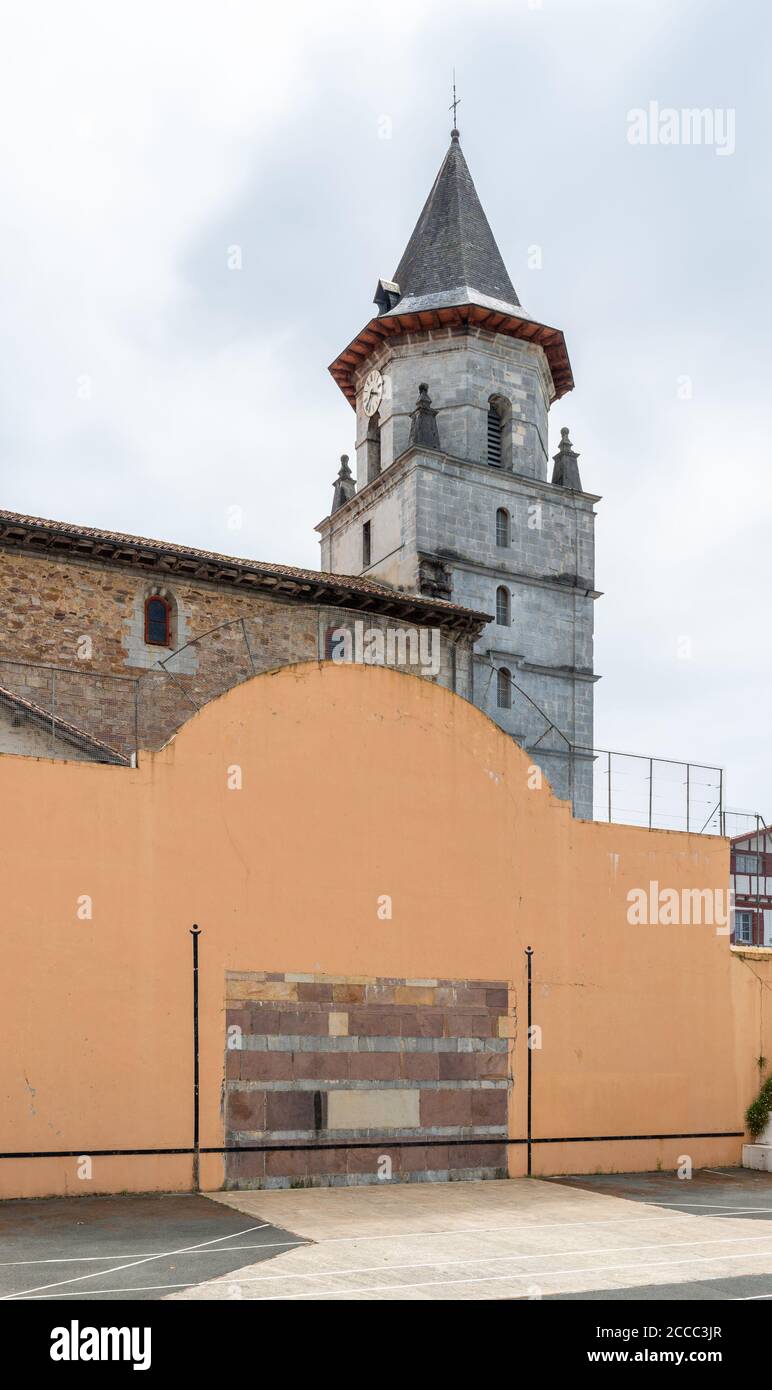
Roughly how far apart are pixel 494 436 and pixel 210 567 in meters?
16.0

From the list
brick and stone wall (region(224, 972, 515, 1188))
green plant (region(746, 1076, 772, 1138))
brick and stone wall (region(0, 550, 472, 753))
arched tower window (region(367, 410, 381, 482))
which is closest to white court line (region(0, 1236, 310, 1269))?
brick and stone wall (region(224, 972, 515, 1188))

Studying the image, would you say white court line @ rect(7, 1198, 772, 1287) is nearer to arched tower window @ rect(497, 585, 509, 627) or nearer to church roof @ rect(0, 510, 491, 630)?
church roof @ rect(0, 510, 491, 630)

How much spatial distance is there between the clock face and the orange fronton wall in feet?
82.7

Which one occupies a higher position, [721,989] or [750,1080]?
[721,989]

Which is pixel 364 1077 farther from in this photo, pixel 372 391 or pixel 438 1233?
pixel 372 391

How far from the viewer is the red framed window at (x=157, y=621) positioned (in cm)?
2805

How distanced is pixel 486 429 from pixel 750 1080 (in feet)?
82.4

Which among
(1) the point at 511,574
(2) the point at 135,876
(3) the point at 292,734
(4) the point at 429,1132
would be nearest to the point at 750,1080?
(4) the point at 429,1132

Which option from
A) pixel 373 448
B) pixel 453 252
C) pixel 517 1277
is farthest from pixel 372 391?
pixel 517 1277

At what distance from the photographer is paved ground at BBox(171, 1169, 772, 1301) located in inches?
416

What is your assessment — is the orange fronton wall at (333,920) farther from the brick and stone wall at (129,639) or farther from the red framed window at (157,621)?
the red framed window at (157,621)

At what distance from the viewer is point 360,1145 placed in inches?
647
